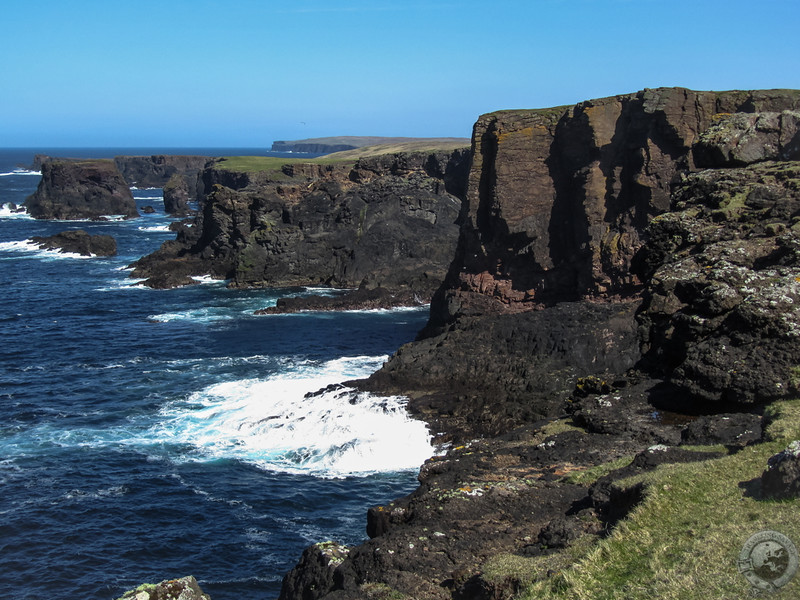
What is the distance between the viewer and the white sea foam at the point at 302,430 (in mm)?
28375

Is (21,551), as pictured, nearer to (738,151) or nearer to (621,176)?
(738,151)

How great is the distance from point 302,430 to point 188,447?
460 centimetres

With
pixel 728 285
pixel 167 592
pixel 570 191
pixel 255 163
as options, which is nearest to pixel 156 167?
pixel 255 163

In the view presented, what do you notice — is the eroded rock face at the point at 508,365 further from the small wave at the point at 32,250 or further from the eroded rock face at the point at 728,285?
the small wave at the point at 32,250

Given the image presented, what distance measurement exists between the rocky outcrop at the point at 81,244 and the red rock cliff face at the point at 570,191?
183ft

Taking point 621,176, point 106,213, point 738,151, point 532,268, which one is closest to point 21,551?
point 738,151

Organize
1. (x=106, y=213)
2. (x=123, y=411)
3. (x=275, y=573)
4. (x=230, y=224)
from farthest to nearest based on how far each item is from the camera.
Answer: (x=106, y=213) → (x=230, y=224) → (x=123, y=411) → (x=275, y=573)

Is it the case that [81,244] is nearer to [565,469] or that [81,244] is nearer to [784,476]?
[565,469]

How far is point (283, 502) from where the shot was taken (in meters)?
24.9

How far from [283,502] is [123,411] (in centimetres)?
1325

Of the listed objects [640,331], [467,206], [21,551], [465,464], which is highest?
[467,206]

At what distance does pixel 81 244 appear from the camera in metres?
87.4

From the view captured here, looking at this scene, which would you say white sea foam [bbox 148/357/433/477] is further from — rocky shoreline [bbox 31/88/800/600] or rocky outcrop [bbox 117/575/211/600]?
rocky outcrop [bbox 117/575/211/600]

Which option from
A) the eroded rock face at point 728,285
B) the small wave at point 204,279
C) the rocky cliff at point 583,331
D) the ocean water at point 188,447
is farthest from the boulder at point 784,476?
the small wave at point 204,279
